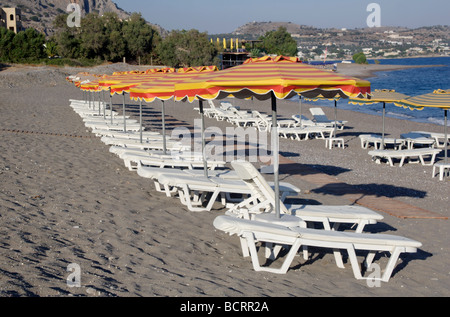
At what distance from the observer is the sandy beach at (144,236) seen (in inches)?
160

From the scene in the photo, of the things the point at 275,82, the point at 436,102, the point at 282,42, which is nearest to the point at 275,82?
the point at 275,82

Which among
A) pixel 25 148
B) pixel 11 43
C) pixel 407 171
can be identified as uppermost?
pixel 11 43

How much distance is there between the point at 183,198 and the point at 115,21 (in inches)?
2441

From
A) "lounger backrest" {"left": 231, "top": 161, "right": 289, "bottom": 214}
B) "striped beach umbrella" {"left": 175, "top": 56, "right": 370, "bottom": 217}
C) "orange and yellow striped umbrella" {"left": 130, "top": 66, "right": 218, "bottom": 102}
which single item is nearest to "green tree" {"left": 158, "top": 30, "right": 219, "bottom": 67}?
"orange and yellow striped umbrella" {"left": 130, "top": 66, "right": 218, "bottom": 102}

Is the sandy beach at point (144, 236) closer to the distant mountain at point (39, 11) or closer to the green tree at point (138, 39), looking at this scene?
the green tree at point (138, 39)

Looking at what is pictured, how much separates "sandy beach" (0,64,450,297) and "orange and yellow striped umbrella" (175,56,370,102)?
5.13 feet

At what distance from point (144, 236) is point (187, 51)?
59832 millimetres

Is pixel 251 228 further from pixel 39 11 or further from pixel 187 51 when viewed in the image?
pixel 39 11

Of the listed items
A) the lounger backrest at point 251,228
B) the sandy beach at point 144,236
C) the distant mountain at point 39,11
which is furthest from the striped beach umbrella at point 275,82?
the distant mountain at point 39,11

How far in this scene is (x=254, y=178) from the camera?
5625mm

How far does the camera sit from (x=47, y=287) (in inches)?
145

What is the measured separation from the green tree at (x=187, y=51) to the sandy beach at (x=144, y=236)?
175ft
